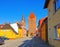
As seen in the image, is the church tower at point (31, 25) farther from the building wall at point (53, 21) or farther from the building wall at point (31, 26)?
the building wall at point (53, 21)

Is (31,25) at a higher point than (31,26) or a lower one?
higher

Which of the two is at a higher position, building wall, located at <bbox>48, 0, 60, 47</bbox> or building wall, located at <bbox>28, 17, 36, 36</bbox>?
building wall, located at <bbox>28, 17, 36, 36</bbox>

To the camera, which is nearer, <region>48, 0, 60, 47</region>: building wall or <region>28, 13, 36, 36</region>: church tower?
<region>48, 0, 60, 47</region>: building wall

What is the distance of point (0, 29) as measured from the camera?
198 feet

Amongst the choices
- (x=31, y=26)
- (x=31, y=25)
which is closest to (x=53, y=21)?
(x=31, y=26)

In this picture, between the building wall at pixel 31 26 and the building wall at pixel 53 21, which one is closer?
the building wall at pixel 53 21

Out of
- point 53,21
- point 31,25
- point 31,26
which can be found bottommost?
point 53,21

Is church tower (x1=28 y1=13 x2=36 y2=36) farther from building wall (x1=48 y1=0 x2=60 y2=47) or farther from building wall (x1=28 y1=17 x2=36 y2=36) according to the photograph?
building wall (x1=48 y1=0 x2=60 y2=47)

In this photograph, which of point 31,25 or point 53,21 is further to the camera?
point 31,25

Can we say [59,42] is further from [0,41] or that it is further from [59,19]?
[0,41]

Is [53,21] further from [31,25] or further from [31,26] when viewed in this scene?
[31,25]

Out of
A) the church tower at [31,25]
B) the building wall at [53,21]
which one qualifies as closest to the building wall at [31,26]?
the church tower at [31,25]

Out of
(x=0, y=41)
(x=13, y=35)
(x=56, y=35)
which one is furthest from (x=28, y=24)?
(x=56, y=35)

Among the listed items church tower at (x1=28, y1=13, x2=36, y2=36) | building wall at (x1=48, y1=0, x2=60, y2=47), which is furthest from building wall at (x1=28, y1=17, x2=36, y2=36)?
building wall at (x1=48, y1=0, x2=60, y2=47)
